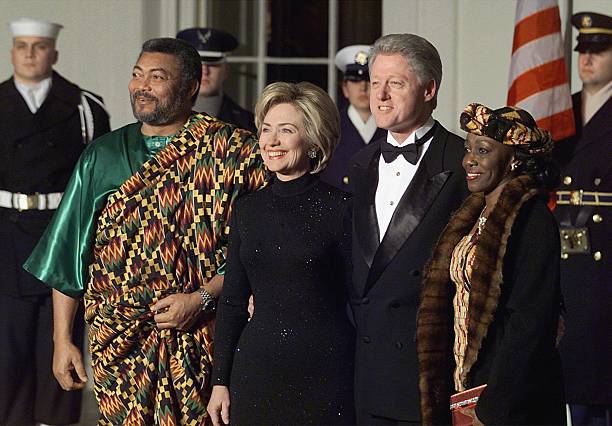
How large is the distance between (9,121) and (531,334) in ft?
11.6

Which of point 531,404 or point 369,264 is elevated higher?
point 369,264

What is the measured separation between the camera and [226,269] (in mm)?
4180

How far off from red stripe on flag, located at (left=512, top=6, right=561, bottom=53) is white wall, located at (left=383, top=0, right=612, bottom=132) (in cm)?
84

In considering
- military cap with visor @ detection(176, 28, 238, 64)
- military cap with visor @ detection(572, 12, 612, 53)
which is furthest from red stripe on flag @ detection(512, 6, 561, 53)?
military cap with visor @ detection(176, 28, 238, 64)

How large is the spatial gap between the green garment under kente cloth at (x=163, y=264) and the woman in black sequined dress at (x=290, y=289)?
29 centimetres

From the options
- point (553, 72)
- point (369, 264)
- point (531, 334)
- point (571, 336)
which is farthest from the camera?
point (553, 72)

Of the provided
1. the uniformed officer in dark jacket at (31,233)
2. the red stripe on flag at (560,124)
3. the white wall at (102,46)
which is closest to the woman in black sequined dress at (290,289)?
the red stripe on flag at (560,124)

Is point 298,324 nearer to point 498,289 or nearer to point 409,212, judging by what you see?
point 409,212

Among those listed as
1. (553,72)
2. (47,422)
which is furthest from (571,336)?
(47,422)

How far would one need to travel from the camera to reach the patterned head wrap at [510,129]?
3.73 m

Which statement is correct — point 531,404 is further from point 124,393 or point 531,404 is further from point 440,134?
point 124,393

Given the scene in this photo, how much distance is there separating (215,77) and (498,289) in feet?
11.2

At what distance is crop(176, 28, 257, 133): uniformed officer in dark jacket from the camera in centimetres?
669

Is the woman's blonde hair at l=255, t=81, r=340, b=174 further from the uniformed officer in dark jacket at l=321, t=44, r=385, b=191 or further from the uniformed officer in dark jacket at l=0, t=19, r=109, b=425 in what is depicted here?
the uniformed officer in dark jacket at l=0, t=19, r=109, b=425
